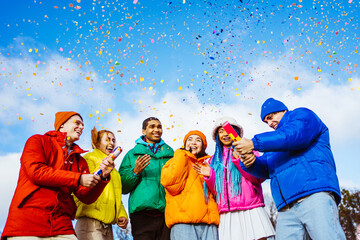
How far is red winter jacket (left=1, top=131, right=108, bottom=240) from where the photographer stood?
3295 mm

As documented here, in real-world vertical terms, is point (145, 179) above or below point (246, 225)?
above

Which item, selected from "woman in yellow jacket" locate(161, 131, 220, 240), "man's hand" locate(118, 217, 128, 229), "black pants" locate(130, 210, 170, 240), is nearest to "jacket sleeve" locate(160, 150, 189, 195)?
"woman in yellow jacket" locate(161, 131, 220, 240)

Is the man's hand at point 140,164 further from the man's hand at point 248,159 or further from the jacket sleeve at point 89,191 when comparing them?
the man's hand at point 248,159

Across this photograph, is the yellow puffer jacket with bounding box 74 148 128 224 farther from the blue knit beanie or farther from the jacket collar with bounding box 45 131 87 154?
the blue knit beanie

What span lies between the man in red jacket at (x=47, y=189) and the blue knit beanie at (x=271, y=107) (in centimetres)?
218

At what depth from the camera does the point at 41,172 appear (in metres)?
3.46

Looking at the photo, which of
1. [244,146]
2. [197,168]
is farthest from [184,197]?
[244,146]

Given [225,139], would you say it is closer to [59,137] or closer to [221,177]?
[221,177]

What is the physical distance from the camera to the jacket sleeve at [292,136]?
3.50m

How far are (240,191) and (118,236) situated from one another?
21.2m

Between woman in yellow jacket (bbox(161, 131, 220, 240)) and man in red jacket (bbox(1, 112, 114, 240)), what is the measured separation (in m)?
1.17

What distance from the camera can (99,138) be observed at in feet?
19.4

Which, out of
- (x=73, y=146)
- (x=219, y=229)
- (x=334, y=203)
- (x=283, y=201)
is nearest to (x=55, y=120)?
(x=73, y=146)

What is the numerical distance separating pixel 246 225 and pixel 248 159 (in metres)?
1.22
